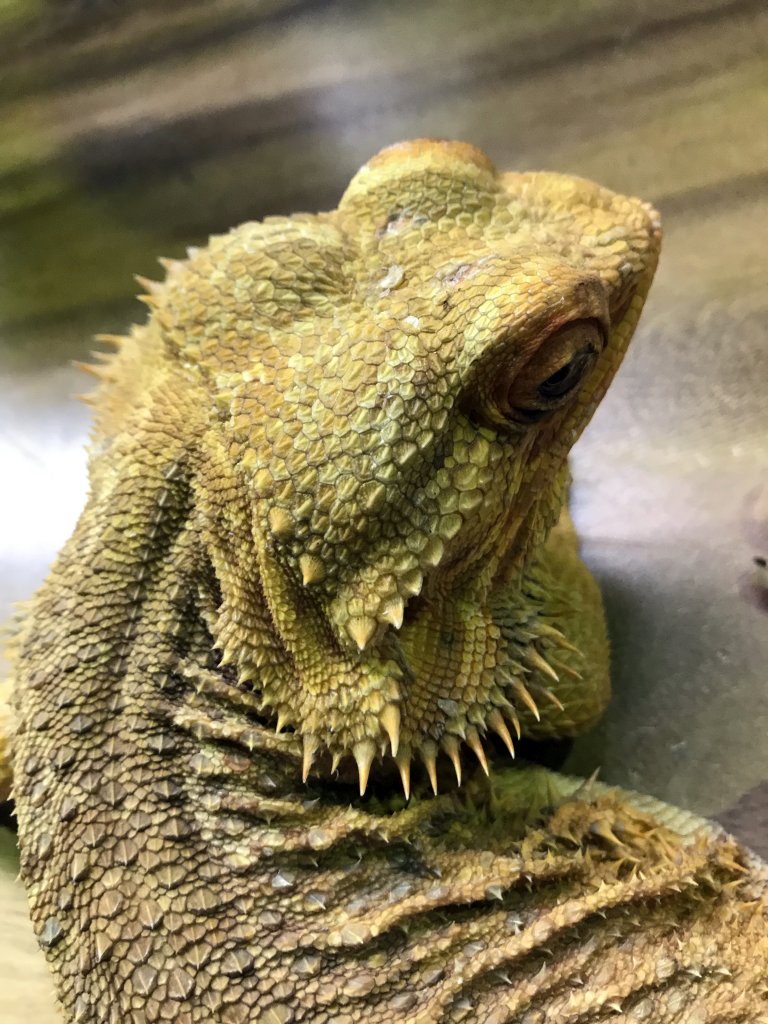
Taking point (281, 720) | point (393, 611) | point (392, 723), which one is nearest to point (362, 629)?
point (393, 611)

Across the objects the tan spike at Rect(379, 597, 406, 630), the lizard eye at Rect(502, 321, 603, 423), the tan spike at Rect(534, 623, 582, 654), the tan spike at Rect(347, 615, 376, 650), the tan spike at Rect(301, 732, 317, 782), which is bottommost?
the tan spike at Rect(301, 732, 317, 782)

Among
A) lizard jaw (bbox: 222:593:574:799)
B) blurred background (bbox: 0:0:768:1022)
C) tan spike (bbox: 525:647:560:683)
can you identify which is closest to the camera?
lizard jaw (bbox: 222:593:574:799)

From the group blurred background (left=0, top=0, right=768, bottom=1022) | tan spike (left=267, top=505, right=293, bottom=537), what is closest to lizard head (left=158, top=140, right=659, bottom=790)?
tan spike (left=267, top=505, right=293, bottom=537)

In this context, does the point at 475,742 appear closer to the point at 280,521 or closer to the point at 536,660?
the point at 536,660

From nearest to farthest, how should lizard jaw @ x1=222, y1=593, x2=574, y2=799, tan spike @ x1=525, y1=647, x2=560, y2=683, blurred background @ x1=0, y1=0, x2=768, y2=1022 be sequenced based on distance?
lizard jaw @ x1=222, y1=593, x2=574, y2=799
tan spike @ x1=525, y1=647, x2=560, y2=683
blurred background @ x1=0, y1=0, x2=768, y2=1022

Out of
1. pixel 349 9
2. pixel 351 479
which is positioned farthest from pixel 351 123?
pixel 351 479

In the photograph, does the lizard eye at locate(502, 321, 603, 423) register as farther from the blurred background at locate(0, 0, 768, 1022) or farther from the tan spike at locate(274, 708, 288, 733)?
the blurred background at locate(0, 0, 768, 1022)

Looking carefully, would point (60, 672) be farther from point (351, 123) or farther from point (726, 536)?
point (351, 123)
